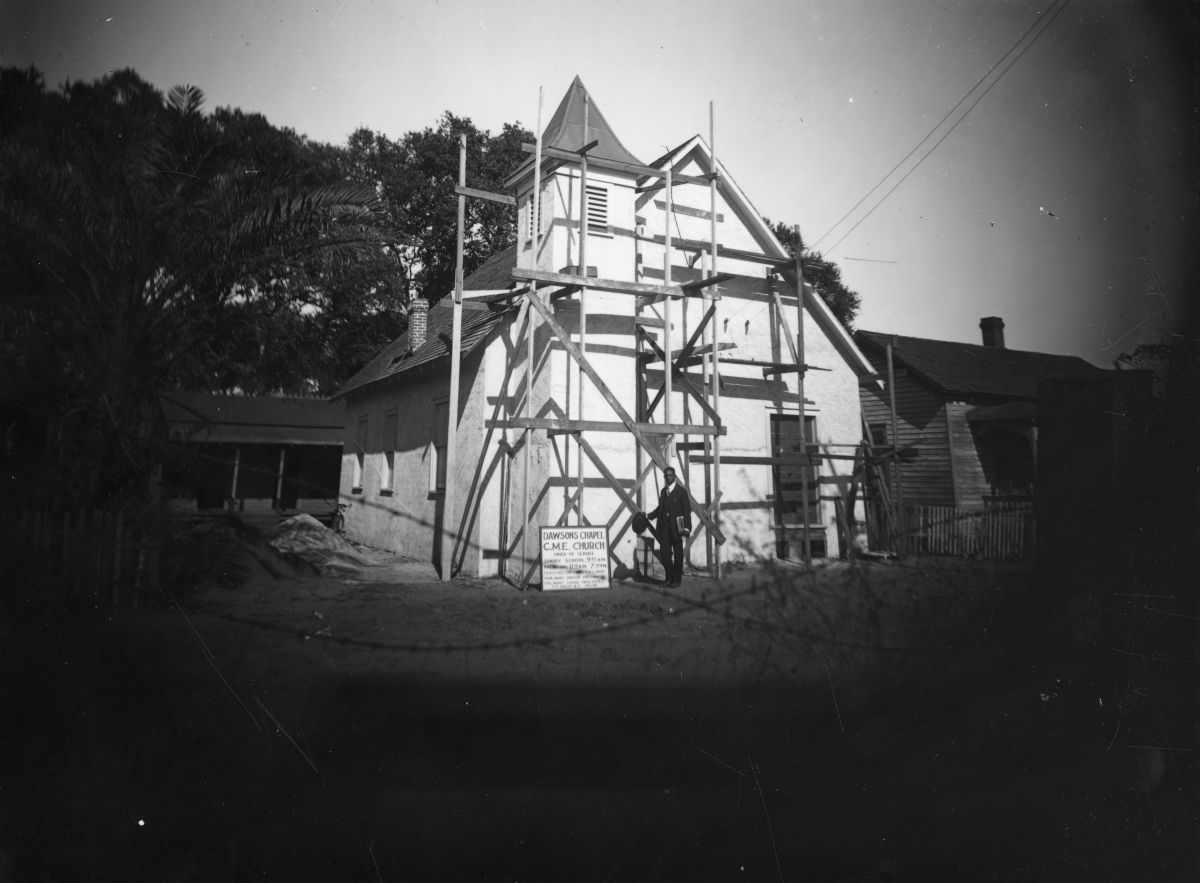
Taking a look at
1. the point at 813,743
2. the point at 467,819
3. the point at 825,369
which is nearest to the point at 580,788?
the point at 467,819

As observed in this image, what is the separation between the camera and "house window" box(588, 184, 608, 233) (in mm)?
11211

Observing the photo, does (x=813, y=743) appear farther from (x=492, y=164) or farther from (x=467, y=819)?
(x=492, y=164)

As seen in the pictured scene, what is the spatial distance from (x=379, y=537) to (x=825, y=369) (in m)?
10.2

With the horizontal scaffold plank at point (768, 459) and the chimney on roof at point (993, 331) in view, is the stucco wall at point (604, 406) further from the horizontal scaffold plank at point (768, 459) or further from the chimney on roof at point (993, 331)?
the chimney on roof at point (993, 331)

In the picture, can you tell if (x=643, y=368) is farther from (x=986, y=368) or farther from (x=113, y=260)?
(x=113, y=260)

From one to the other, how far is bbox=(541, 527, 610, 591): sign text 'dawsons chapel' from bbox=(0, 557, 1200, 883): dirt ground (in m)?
3.09

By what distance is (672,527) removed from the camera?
9180 mm

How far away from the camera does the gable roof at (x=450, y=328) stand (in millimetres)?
11102

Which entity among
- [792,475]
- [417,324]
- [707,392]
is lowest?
[792,475]

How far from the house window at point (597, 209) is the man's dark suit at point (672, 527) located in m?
4.69

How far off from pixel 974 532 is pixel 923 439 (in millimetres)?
6706

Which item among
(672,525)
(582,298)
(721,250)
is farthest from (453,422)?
(721,250)

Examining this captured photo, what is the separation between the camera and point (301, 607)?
19.9 ft

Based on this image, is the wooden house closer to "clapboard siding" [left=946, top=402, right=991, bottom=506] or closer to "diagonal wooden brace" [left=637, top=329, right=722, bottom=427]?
"clapboard siding" [left=946, top=402, right=991, bottom=506]
